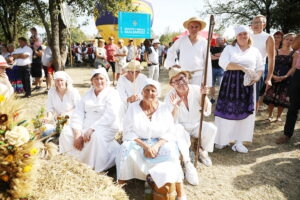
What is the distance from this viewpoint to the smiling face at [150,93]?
3.16 meters

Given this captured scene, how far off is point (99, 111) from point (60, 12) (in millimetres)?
5950

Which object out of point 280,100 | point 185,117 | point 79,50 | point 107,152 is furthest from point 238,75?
point 79,50

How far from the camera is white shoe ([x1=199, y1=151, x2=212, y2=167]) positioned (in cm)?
380

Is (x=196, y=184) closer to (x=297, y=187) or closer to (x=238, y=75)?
(x=297, y=187)

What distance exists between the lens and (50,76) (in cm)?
907

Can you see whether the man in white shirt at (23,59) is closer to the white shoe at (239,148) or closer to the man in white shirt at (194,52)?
the man in white shirt at (194,52)

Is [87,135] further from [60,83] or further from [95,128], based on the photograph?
[60,83]

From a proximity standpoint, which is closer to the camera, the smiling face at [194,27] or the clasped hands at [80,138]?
the clasped hands at [80,138]

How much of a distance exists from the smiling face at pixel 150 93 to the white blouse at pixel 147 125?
0.18m

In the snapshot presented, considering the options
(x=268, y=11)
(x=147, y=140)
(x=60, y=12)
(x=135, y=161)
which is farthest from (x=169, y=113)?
(x=268, y=11)

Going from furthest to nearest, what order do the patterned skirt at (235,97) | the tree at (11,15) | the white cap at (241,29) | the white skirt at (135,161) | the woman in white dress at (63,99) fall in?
the tree at (11,15) < the woman in white dress at (63,99) < the patterned skirt at (235,97) < the white cap at (241,29) < the white skirt at (135,161)

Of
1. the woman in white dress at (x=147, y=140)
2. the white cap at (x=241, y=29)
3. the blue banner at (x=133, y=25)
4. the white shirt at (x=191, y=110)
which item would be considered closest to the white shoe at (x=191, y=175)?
the woman in white dress at (x=147, y=140)

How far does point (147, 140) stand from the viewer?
126 inches

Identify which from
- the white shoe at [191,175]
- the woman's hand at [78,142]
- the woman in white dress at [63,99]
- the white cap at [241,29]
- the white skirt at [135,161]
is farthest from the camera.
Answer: the woman in white dress at [63,99]
